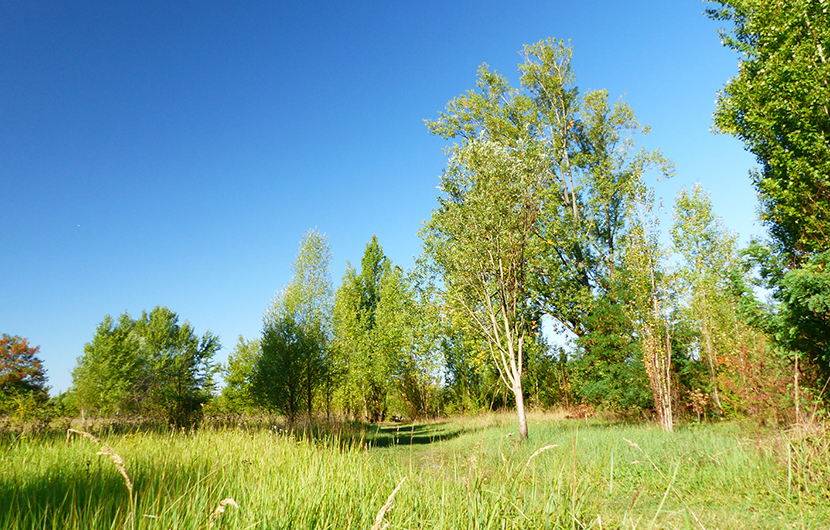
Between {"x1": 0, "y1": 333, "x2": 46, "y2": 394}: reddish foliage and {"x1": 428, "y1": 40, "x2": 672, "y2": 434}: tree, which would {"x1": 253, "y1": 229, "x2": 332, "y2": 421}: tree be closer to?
{"x1": 428, "y1": 40, "x2": 672, "y2": 434}: tree

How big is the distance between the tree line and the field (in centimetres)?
124

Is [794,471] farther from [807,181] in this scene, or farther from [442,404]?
[442,404]

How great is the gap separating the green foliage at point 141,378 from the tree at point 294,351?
2998 millimetres

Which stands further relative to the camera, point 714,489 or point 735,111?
point 735,111

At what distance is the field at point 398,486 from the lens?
2.43 m

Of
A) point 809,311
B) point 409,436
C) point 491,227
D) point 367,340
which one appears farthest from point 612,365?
point 367,340

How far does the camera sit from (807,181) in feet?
26.7

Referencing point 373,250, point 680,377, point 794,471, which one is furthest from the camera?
point 373,250

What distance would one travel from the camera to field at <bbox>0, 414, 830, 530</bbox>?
95.7 inches

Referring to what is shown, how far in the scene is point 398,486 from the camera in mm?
1147

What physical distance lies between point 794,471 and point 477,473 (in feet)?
17.7

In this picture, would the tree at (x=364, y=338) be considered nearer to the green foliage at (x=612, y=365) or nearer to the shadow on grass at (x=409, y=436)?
the shadow on grass at (x=409, y=436)

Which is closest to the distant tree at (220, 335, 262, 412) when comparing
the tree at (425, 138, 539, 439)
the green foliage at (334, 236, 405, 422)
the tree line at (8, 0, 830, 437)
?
the tree line at (8, 0, 830, 437)

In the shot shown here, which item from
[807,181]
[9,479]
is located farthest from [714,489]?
[9,479]
